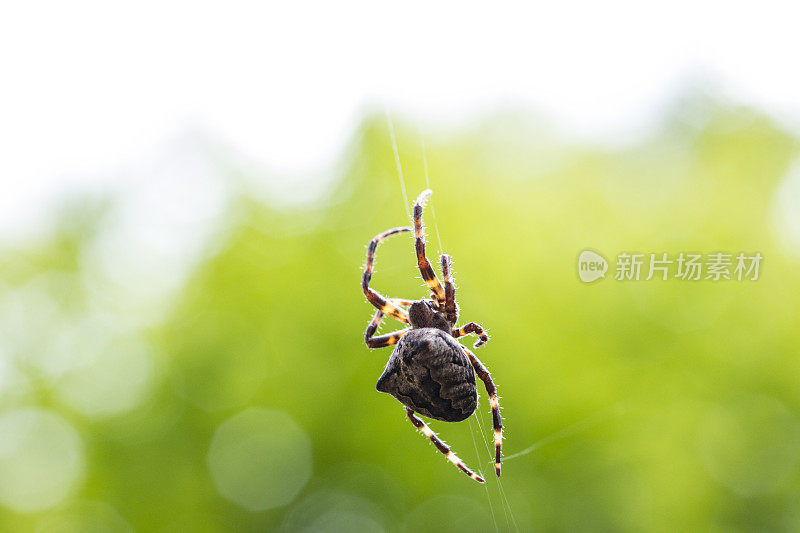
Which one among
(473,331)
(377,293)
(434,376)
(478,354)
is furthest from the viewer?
(478,354)

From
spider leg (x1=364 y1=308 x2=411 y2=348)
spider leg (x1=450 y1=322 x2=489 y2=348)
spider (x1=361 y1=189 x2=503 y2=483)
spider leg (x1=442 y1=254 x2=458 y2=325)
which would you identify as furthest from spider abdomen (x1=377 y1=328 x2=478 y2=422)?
spider leg (x1=364 y1=308 x2=411 y2=348)

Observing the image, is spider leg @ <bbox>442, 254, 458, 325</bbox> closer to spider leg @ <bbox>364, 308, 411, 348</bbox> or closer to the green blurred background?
spider leg @ <bbox>364, 308, 411, 348</bbox>

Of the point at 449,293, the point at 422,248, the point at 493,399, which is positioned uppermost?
the point at 422,248

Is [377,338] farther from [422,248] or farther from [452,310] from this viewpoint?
[422,248]

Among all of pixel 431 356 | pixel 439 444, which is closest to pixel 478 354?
pixel 439 444

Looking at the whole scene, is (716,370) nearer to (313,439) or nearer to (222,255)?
(313,439)

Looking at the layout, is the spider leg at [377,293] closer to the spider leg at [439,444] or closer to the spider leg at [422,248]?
the spider leg at [422,248]
